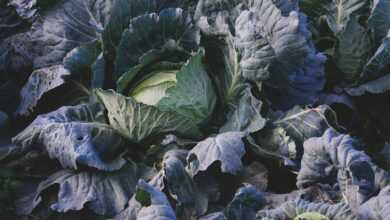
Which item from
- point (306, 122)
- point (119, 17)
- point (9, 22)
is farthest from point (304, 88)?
point (9, 22)

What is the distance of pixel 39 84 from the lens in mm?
2996

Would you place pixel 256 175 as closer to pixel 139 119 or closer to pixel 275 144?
pixel 275 144

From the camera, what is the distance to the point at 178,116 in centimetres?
266

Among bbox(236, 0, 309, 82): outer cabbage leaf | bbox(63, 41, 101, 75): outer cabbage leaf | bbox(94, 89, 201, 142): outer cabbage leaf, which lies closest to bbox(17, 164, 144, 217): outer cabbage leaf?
bbox(94, 89, 201, 142): outer cabbage leaf

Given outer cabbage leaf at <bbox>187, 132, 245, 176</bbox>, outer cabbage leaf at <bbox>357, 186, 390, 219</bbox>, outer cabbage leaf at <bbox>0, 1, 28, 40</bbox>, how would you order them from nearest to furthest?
outer cabbage leaf at <bbox>357, 186, 390, 219</bbox> → outer cabbage leaf at <bbox>187, 132, 245, 176</bbox> → outer cabbage leaf at <bbox>0, 1, 28, 40</bbox>

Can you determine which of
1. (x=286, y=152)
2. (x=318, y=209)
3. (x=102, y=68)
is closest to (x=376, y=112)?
(x=286, y=152)

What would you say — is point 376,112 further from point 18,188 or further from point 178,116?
point 18,188

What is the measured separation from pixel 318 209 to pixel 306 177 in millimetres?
285

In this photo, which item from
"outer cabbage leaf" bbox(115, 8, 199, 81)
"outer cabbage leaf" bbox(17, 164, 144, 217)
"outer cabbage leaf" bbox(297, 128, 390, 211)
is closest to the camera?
"outer cabbage leaf" bbox(297, 128, 390, 211)

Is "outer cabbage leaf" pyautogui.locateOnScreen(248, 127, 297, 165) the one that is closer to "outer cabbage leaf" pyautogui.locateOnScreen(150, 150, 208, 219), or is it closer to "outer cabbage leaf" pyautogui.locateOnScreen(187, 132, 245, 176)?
"outer cabbage leaf" pyautogui.locateOnScreen(187, 132, 245, 176)

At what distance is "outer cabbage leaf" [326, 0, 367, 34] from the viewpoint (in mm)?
3119

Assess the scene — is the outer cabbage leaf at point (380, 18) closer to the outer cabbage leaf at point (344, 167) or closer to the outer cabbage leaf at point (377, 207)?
the outer cabbage leaf at point (344, 167)

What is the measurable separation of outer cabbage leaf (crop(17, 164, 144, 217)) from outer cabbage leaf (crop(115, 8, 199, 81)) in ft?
1.75

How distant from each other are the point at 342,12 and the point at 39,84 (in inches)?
64.3
